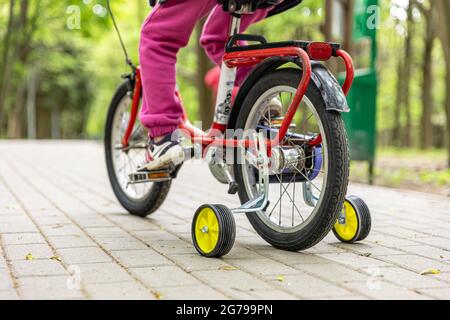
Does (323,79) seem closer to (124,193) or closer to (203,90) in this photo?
(124,193)

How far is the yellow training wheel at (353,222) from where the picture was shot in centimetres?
356

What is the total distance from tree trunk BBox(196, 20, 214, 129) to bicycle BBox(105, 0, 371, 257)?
9.22 m

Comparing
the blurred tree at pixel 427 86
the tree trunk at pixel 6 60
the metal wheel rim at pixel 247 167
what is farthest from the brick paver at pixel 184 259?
the blurred tree at pixel 427 86

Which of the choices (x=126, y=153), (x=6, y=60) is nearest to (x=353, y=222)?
(x=126, y=153)

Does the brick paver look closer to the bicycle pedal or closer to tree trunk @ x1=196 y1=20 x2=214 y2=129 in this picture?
the bicycle pedal

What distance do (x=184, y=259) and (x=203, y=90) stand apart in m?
10.7

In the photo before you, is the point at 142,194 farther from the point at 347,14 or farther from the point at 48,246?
the point at 347,14

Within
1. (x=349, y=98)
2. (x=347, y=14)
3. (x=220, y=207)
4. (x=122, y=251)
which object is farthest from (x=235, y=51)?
(x=347, y=14)

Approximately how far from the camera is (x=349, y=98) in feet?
25.1

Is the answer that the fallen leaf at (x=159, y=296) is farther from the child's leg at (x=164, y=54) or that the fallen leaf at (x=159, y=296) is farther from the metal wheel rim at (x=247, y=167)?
the child's leg at (x=164, y=54)

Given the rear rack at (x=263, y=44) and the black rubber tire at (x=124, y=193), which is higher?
the rear rack at (x=263, y=44)

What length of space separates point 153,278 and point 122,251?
637mm

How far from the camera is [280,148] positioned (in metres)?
3.40

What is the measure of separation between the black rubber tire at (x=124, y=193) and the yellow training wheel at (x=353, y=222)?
50.6 inches
